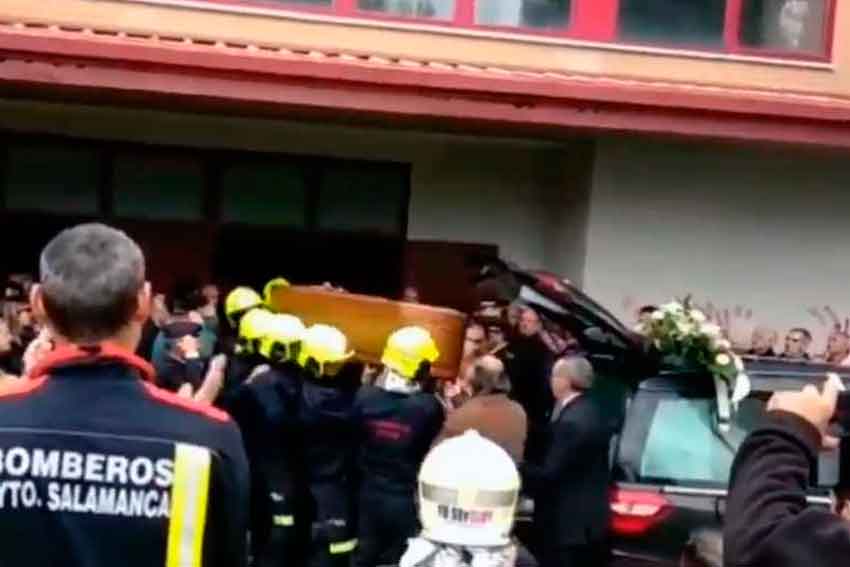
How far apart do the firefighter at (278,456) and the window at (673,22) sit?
238 inches

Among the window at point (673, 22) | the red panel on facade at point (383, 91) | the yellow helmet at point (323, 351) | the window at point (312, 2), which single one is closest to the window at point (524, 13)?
the window at point (673, 22)

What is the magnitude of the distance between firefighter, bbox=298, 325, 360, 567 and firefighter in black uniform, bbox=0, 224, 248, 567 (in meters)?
6.63

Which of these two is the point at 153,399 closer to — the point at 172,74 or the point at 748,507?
the point at 748,507

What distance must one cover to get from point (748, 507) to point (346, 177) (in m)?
12.2

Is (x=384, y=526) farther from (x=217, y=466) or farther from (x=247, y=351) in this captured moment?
(x=217, y=466)

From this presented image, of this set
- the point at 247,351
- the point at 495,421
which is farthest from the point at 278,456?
the point at 495,421

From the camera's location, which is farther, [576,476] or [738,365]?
[576,476]

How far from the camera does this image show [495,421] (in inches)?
387

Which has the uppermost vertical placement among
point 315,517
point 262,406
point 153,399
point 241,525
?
point 153,399

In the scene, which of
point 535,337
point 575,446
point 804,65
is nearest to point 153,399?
point 575,446

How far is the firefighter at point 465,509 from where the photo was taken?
4684 millimetres

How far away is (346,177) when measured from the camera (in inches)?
604

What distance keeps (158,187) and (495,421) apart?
6.00 m

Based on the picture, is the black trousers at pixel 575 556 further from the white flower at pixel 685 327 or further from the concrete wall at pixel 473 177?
the concrete wall at pixel 473 177
